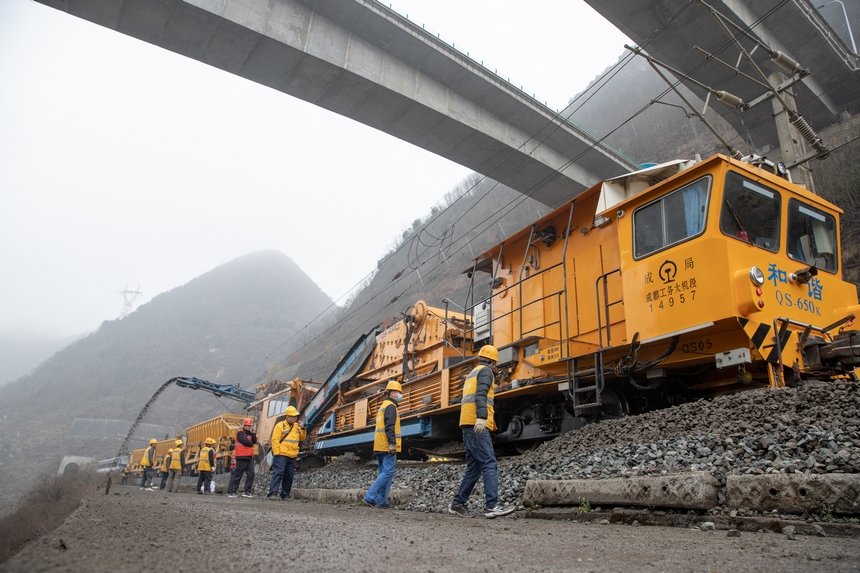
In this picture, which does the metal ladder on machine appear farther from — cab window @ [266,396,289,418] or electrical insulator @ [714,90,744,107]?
cab window @ [266,396,289,418]

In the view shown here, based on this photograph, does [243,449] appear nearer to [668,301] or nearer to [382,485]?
[382,485]

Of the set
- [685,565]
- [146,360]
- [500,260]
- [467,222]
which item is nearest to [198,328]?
[146,360]

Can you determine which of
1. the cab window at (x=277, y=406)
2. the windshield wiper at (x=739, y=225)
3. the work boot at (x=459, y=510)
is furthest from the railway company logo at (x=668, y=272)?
the cab window at (x=277, y=406)

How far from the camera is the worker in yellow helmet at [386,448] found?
629 centimetres

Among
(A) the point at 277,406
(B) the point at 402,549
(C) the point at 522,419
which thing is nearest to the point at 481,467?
(B) the point at 402,549

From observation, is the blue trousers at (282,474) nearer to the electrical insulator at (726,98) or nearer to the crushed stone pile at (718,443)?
the crushed stone pile at (718,443)

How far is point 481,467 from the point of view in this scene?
510 cm

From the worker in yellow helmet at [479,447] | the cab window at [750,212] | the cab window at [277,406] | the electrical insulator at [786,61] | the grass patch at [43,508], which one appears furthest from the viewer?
the cab window at [277,406]

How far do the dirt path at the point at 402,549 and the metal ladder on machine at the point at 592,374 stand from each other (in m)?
2.39

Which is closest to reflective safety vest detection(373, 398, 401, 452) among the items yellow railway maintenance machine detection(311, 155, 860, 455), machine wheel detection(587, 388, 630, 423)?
yellow railway maintenance machine detection(311, 155, 860, 455)

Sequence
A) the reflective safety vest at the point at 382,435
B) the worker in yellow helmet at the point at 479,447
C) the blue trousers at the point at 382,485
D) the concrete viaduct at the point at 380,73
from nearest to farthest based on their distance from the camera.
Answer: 1. the worker in yellow helmet at the point at 479,447
2. the blue trousers at the point at 382,485
3. the reflective safety vest at the point at 382,435
4. the concrete viaduct at the point at 380,73

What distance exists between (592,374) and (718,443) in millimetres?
2129

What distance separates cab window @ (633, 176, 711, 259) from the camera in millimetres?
5566

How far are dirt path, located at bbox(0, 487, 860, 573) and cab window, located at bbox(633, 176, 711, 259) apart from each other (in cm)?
331
